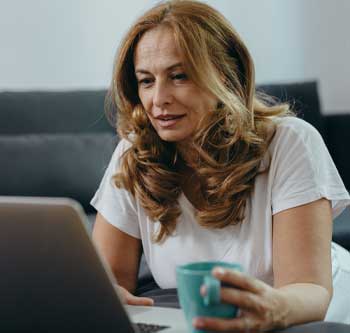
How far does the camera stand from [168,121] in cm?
162

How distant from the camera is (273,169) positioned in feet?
5.25

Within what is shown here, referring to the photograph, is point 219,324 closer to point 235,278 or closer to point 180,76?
point 235,278

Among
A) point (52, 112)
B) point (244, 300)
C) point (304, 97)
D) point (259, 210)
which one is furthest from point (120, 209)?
point (304, 97)

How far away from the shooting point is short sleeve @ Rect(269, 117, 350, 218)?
153 centimetres

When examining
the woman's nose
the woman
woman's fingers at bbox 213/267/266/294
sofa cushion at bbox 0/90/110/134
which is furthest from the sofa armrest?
woman's fingers at bbox 213/267/266/294

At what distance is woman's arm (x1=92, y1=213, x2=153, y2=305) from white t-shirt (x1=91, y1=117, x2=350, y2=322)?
2 cm

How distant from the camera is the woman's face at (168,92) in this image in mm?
1612

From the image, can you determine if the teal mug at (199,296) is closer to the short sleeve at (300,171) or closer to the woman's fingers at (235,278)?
the woman's fingers at (235,278)

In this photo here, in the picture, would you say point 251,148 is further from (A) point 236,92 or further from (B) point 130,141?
(B) point 130,141

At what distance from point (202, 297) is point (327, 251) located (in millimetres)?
583

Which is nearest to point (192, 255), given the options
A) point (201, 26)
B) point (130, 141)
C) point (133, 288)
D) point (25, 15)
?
point (133, 288)

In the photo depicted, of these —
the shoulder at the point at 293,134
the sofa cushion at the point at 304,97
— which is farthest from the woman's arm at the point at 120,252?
the sofa cushion at the point at 304,97

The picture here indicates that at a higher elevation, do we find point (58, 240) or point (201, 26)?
point (201, 26)

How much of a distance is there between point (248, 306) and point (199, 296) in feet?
0.31
